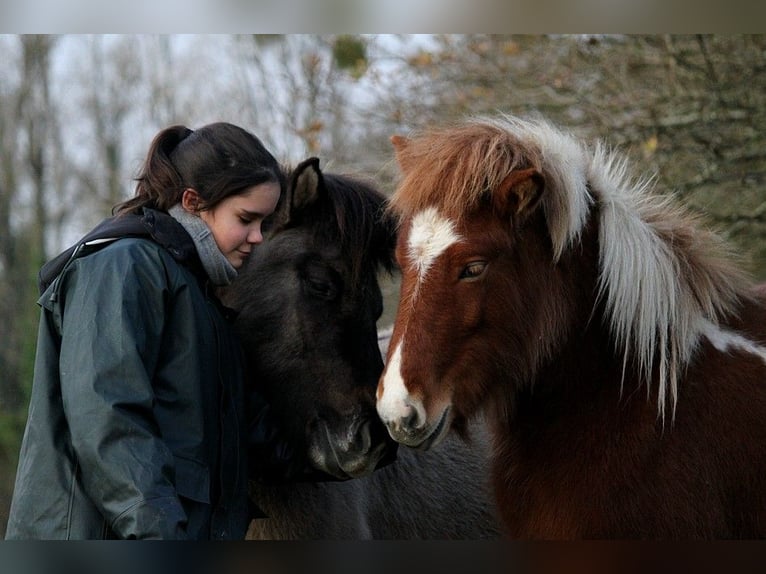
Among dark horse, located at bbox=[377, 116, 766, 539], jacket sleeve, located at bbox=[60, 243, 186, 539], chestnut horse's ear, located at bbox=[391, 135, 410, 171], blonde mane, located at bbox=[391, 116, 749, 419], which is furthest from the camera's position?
chestnut horse's ear, located at bbox=[391, 135, 410, 171]

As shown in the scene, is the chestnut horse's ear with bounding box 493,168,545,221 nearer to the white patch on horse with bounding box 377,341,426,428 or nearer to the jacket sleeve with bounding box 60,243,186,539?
the white patch on horse with bounding box 377,341,426,428

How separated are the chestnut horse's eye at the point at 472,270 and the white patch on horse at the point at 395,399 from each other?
345 mm

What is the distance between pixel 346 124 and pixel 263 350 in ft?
22.9

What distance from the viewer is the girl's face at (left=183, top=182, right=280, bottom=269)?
3395 mm

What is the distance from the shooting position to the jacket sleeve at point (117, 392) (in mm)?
2688

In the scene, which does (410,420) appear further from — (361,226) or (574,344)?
(361,226)

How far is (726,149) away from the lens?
7.80 meters

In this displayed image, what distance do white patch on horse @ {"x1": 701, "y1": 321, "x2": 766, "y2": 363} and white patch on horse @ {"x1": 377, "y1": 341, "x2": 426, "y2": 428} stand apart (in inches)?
43.3

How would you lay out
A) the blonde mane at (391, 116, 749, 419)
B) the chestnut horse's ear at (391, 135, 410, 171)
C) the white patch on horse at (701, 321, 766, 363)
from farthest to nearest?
the chestnut horse's ear at (391, 135, 410, 171) < the white patch on horse at (701, 321, 766, 363) < the blonde mane at (391, 116, 749, 419)

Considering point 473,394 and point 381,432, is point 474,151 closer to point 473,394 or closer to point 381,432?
point 473,394

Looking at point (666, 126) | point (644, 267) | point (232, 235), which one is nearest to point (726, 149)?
point (666, 126)

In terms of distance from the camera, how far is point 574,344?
3281 millimetres

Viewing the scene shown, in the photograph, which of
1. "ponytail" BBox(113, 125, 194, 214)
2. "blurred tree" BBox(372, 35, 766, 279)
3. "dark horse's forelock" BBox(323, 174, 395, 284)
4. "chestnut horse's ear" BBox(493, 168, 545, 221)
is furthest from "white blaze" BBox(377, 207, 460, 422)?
Result: "blurred tree" BBox(372, 35, 766, 279)

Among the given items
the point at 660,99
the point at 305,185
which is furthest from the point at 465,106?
the point at 305,185
